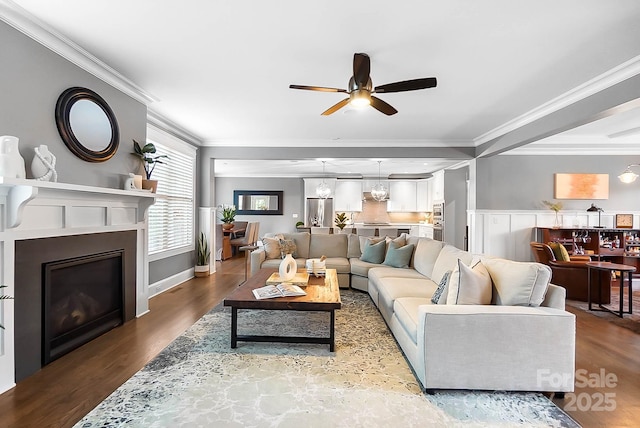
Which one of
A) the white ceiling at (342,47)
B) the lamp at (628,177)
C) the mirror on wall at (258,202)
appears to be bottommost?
the mirror on wall at (258,202)

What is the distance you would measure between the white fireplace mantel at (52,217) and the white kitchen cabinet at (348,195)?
22.0ft

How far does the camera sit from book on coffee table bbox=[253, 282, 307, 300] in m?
2.94

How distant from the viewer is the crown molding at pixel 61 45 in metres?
2.25

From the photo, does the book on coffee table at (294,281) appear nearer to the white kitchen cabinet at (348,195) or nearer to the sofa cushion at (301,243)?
the sofa cushion at (301,243)

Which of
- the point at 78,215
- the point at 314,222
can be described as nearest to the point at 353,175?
the point at 314,222

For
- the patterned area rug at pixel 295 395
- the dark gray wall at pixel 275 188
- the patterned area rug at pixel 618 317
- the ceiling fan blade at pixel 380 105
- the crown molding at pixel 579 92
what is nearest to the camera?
the patterned area rug at pixel 295 395

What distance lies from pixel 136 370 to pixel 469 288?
2.59 meters

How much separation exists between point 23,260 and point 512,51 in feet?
13.7

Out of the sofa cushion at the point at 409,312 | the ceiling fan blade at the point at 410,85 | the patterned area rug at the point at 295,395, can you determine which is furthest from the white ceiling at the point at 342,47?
the patterned area rug at the point at 295,395

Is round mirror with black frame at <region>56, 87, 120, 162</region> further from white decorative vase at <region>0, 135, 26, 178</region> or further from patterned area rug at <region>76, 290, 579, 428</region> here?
patterned area rug at <region>76, 290, 579, 428</region>

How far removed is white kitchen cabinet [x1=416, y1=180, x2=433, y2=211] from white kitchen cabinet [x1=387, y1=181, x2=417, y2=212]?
0.12 metres

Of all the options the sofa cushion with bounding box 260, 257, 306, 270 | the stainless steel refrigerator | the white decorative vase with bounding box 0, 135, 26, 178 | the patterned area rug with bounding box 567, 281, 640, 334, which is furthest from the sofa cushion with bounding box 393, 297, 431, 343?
the stainless steel refrigerator

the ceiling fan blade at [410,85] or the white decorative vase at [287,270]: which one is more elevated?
the ceiling fan blade at [410,85]

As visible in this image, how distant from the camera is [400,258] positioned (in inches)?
183
